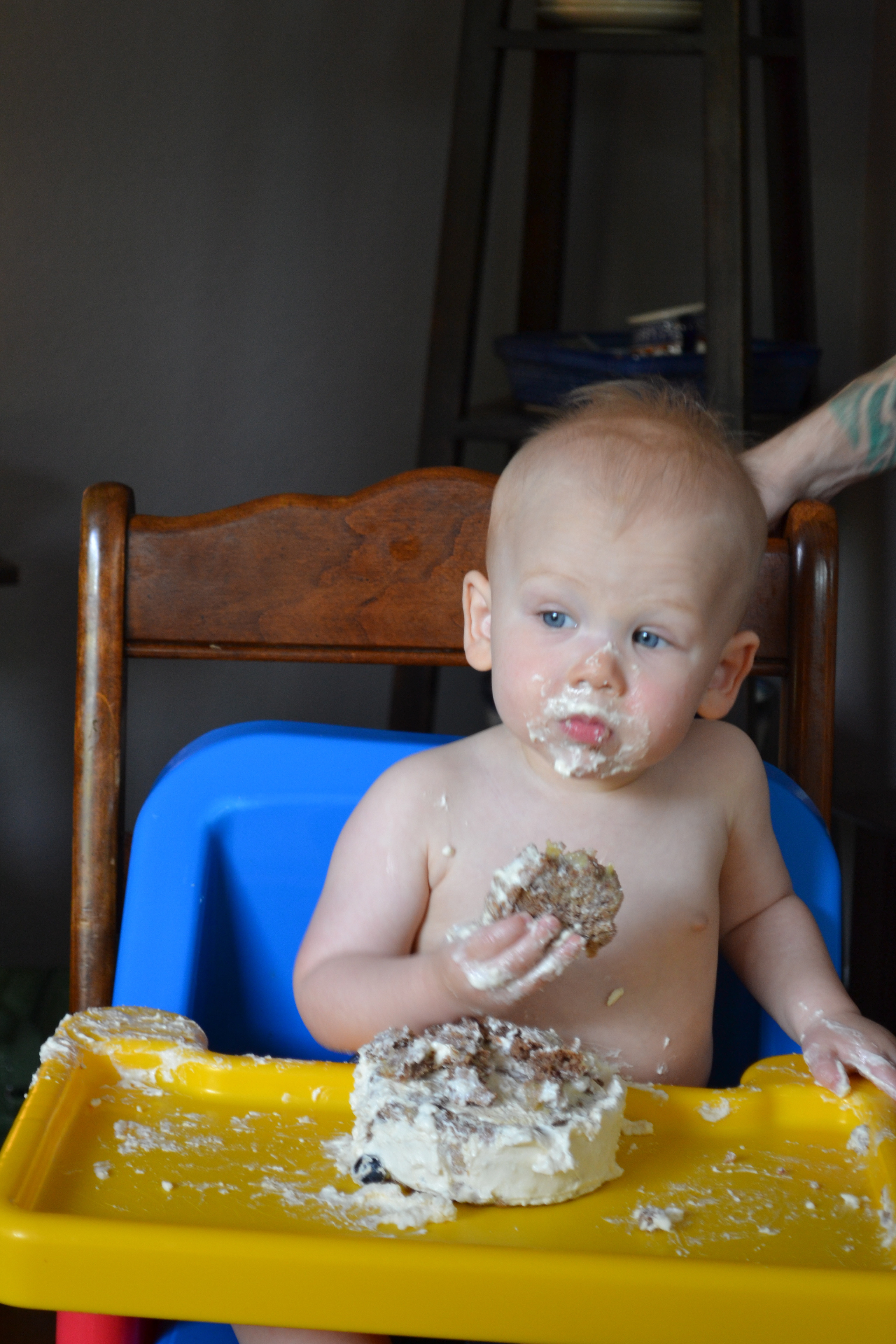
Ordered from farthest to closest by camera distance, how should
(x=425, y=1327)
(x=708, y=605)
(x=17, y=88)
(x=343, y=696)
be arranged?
1. (x=343, y=696)
2. (x=17, y=88)
3. (x=708, y=605)
4. (x=425, y=1327)

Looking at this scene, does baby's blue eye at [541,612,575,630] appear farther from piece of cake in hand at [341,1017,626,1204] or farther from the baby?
piece of cake in hand at [341,1017,626,1204]

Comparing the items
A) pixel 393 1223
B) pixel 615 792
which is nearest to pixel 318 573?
pixel 615 792

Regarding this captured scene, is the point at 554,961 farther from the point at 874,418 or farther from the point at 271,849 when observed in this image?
the point at 874,418

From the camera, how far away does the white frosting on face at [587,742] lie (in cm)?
66

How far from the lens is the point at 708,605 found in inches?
27.6

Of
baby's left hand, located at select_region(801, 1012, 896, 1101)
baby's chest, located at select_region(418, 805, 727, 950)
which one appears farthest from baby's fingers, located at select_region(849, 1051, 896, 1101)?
baby's chest, located at select_region(418, 805, 727, 950)

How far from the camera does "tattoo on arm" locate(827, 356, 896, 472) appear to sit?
930 mm

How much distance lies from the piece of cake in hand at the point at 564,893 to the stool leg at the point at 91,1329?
25 centimetres

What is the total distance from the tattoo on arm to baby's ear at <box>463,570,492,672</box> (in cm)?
35

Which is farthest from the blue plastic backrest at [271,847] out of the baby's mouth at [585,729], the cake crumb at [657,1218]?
the cake crumb at [657,1218]

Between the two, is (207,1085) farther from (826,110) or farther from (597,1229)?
(826,110)

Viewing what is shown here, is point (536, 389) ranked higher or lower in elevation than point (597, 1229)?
higher

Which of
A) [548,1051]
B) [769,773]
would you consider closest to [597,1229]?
[548,1051]

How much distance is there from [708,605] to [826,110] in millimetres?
1486
